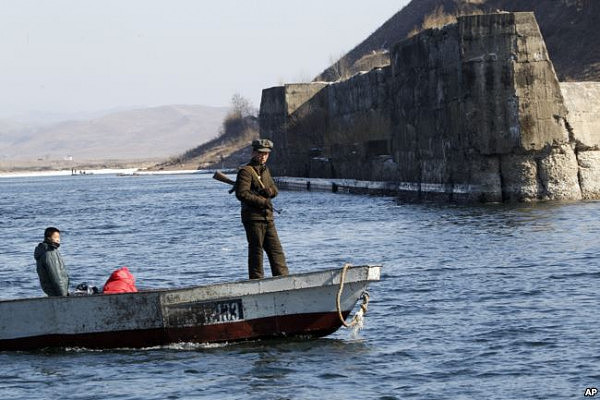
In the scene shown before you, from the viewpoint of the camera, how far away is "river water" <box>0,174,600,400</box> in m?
14.1

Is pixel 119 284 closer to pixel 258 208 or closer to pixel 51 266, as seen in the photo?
pixel 51 266

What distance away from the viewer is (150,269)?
2691 cm

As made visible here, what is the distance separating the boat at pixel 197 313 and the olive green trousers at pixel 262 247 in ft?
3.04

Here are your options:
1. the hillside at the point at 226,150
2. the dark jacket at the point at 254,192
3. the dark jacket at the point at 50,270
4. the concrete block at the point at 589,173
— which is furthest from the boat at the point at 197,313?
the hillside at the point at 226,150

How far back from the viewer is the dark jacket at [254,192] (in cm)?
1648

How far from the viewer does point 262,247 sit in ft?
55.0

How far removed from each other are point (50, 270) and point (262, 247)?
113 inches

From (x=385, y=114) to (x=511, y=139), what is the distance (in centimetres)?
1781

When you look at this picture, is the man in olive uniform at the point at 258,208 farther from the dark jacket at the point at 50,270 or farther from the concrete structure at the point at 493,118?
the concrete structure at the point at 493,118

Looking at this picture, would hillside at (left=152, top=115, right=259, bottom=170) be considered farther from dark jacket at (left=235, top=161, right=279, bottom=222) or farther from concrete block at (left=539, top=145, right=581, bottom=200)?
dark jacket at (left=235, top=161, right=279, bottom=222)

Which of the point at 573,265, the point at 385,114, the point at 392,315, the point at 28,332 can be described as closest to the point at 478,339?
the point at 392,315

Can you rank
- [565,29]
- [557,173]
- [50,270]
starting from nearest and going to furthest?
[50,270] → [557,173] → [565,29]

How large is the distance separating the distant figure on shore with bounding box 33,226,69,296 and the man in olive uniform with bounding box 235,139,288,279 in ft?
8.30

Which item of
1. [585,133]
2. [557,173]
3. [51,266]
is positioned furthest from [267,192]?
[585,133]
